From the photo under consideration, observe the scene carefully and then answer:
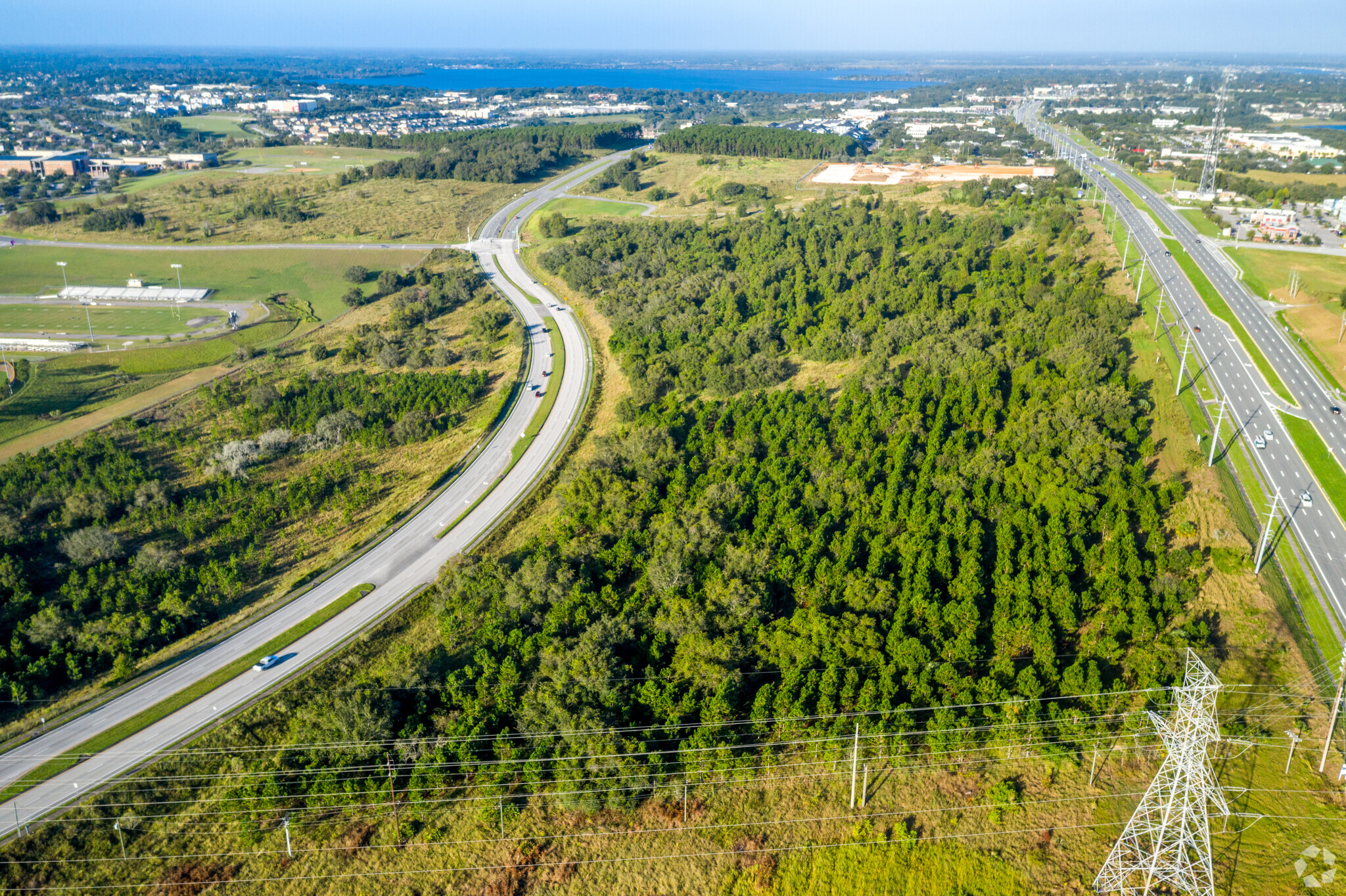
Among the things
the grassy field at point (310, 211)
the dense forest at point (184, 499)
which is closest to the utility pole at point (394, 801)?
the dense forest at point (184, 499)

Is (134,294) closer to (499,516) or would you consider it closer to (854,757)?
(499,516)

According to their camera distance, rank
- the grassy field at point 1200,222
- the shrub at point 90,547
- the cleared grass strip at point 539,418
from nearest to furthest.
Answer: the shrub at point 90,547 → the cleared grass strip at point 539,418 → the grassy field at point 1200,222

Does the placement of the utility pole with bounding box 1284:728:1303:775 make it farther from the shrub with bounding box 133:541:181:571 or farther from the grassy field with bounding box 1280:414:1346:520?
the shrub with bounding box 133:541:181:571

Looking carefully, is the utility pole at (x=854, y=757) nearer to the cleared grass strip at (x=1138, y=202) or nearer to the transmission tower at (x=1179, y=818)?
the transmission tower at (x=1179, y=818)

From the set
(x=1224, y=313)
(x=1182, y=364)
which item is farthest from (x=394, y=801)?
(x=1224, y=313)

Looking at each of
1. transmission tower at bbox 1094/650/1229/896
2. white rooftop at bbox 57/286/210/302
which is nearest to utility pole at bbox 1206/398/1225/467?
transmission tower at bbox 1094/650/1229/896

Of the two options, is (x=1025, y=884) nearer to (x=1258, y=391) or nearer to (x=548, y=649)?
(x=548, y=649)

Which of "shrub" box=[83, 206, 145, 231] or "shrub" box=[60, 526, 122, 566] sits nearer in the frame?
"shrub" box=[60, 526, 122, 566]
